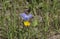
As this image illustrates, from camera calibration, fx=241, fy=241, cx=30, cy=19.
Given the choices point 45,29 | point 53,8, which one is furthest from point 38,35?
point 53,8

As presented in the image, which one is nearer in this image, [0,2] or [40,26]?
[40,26]

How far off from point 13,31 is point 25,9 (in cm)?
48

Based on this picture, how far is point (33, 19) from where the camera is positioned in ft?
8.69

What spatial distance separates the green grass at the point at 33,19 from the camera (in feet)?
7.92

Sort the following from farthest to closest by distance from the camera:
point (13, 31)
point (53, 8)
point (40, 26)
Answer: point (53, 8), point (40, 26), point (13, 31)

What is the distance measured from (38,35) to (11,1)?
2.09ft

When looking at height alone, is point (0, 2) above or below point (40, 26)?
above

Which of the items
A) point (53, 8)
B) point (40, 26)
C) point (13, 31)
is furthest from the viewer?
point (53, 8)

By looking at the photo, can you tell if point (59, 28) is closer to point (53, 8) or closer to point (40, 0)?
point (53, 8)

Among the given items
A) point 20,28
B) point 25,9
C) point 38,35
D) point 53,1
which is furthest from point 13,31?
point 53,1

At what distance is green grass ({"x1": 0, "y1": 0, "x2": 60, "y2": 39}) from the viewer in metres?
2.41

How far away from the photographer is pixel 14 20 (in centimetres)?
248

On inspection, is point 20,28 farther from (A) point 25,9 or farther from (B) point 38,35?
(A) point 25,9

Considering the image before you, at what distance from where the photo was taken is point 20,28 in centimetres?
248
